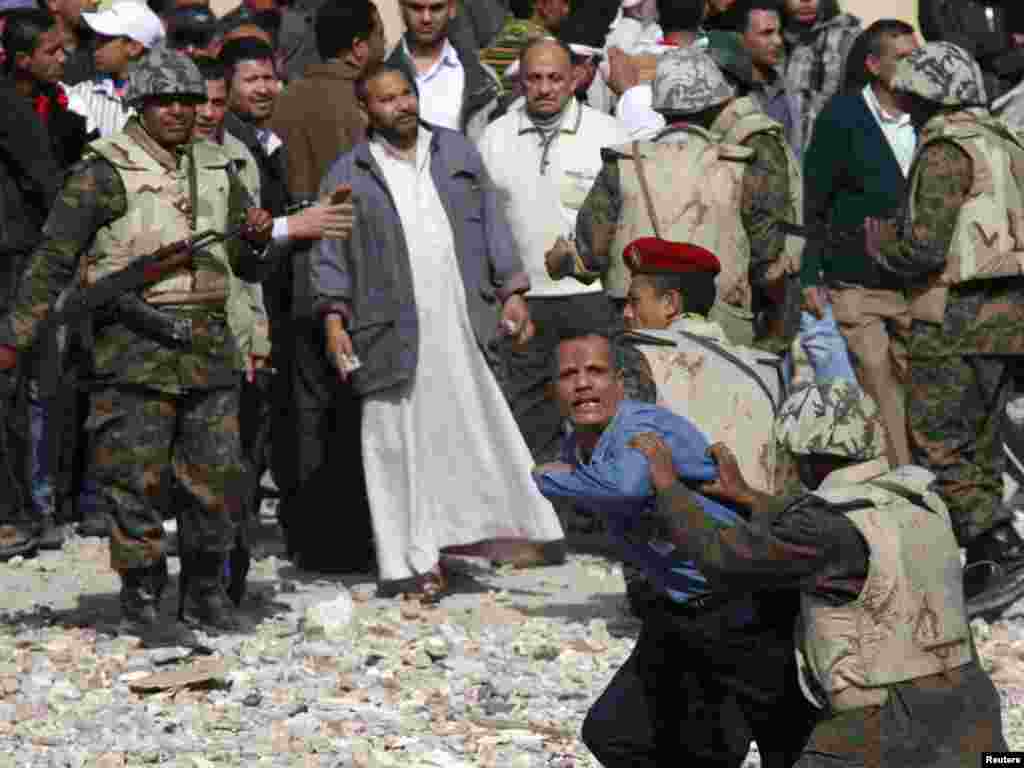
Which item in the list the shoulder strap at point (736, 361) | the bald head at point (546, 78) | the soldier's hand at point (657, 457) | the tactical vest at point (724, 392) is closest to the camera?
the soldier's hand at point (657, 457)

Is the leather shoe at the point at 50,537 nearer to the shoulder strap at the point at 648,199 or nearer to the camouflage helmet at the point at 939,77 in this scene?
the shoulder strap at the point at 648,199

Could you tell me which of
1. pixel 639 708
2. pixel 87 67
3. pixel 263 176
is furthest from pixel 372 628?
pixel 87 67

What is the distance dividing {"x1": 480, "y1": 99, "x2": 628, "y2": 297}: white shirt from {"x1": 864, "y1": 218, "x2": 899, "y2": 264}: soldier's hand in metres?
1.68

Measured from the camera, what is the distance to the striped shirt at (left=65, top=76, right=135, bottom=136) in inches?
491

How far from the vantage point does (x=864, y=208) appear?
11422 millimetres

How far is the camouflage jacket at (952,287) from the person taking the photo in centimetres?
1005

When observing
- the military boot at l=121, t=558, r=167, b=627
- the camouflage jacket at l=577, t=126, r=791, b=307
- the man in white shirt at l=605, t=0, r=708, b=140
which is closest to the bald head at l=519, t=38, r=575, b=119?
the man in white shirt at l=605, t=0, r=708, b=140

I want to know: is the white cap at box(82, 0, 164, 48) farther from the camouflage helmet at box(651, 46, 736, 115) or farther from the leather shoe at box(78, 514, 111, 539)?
the camouflage helmet at box(651, 46, 736, 115)

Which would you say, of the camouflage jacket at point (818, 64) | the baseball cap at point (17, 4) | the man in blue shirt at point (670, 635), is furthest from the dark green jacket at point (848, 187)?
the man in blue shirt at point (670, 635)

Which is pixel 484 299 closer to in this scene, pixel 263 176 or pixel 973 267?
pixel 263 176

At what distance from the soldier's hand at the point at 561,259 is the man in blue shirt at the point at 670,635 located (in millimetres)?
3117

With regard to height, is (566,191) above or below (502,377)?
above

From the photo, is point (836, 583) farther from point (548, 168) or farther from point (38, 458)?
point (38, 458)

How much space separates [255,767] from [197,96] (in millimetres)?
2730
